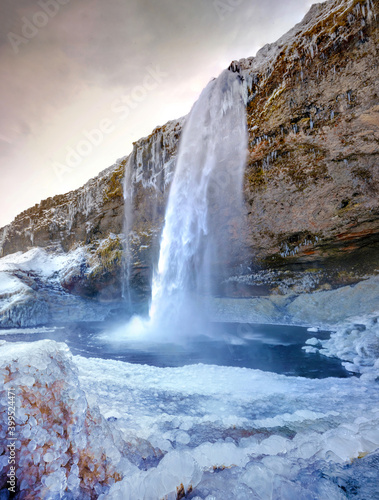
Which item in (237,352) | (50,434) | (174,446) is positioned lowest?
(237,352)

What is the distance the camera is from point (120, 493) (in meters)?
1.44

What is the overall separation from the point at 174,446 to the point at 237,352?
571 cm

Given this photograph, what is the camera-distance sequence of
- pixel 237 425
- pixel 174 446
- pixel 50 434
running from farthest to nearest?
1. pixel 237 425
2. pixel 174 446
3. pixel 50 434

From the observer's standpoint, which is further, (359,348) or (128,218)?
(128,218)

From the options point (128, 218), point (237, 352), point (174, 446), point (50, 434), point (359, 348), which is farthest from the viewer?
point (128, 218)

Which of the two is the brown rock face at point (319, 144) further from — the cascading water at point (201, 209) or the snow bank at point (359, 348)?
the snow bank at point (359, 348)

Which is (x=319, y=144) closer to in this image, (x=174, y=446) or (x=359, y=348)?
(x=359, y=348)

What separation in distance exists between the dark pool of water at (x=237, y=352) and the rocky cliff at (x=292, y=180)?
15.5ft

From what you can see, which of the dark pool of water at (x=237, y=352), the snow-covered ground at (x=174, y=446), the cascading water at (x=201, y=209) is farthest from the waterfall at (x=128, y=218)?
the snow-covered ground at (x=174, y=446)

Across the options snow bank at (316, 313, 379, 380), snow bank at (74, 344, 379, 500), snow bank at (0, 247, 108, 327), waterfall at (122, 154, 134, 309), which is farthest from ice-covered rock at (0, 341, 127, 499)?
snow bank at (0, 247, 108, 327)

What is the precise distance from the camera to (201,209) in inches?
542

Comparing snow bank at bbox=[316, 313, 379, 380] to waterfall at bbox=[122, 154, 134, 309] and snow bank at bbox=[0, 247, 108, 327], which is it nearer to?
waterfall at bbox=[122, 154, 134, 309]

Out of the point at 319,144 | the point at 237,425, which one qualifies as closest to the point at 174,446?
the point at 237,425

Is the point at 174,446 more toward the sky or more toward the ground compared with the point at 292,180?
more toward the ground
